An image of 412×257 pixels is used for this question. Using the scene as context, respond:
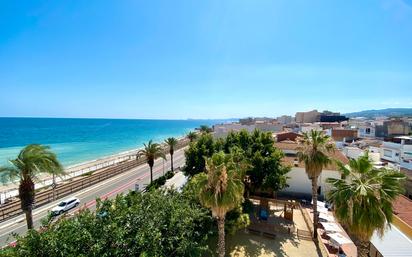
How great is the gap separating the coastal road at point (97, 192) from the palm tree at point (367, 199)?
1814 cm

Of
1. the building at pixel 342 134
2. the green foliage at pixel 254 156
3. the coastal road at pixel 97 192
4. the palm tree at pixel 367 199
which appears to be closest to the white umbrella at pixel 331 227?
the green foliage at pixel 254 156

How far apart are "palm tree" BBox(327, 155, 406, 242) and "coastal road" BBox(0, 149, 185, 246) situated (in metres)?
18.1

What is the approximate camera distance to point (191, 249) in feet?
45.3

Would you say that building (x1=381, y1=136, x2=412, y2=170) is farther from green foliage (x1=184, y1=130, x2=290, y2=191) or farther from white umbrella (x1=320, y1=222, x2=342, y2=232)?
green foliage (x1=184, y1=130, x2=290, y2=191)

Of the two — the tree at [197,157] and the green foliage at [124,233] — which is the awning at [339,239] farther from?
the tree at [197,157]

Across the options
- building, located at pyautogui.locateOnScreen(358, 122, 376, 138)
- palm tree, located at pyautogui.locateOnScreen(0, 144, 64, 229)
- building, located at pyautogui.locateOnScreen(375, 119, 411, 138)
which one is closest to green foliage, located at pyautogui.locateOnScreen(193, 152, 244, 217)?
palm tree, located at pyautogui.locateOnScreen(0, 144, 64, 229)

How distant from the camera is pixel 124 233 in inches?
471

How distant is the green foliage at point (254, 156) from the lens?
2419cm

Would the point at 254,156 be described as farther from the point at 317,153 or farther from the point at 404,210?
the point at 404,210

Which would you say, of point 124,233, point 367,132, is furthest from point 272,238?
point 367,132

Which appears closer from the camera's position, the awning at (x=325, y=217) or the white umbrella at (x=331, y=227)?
the white umbrella at (x=331, y=227)

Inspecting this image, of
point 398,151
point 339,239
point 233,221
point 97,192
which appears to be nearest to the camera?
point 233,221

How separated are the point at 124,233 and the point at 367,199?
1090cm

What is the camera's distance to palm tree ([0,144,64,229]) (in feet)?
53.8
